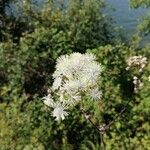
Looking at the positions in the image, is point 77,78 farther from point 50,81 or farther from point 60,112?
point 50,81

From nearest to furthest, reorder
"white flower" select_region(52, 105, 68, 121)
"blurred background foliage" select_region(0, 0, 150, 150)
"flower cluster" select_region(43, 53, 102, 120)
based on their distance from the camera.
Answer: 1. "flower cluster" select_region(43, 53, 102, 120)
2. "white flower" select_region(52, 105, 68, 121)
3. "blurred background foliage" select_region(0, 0, 150, 150)

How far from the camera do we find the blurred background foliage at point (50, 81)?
9758 millimetres

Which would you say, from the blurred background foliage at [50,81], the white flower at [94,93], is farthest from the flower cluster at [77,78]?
the blurred background foliage at [50,81]

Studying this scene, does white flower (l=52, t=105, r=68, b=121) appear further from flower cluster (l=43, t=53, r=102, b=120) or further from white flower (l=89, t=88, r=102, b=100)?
white flower (l=89, t=88, r=102, b=100)

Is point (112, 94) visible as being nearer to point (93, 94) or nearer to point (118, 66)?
point (118, 66)

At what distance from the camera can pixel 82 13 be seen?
49.0ft

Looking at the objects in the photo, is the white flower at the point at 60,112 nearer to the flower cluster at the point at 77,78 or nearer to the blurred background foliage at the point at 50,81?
the flower cluster at the point at 77,78

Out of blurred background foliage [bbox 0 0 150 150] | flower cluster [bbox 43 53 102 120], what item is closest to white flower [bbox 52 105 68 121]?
flower cluster [bbox 43 53 102 120]

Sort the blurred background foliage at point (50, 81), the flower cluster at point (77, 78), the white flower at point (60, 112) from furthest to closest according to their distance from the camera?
the blurred background foliage at point (50, 81), the white flower at point (60, 112), the flower cluster at point (77, 78)

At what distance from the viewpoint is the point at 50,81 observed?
1260 cm

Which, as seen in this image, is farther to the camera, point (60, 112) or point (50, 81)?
point (50, 81)

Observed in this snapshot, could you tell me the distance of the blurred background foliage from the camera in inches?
384

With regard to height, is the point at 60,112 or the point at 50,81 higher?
the point at 50,81

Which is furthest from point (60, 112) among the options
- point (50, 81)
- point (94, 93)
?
point (50, 81)
